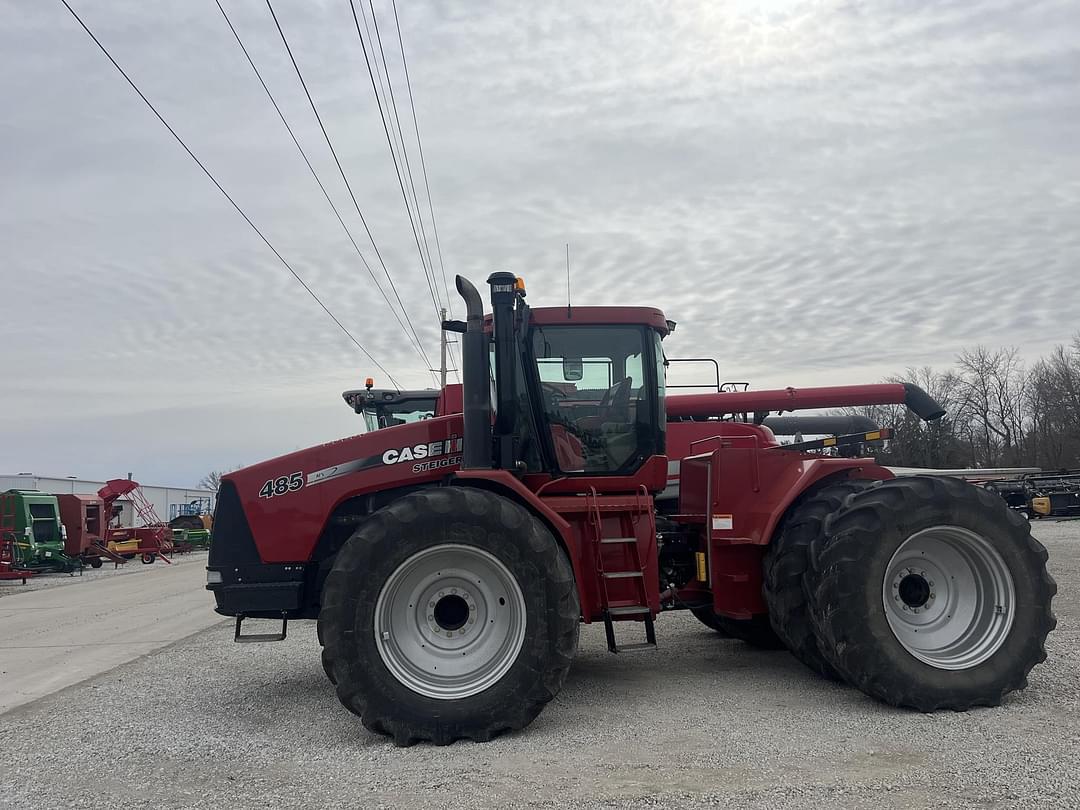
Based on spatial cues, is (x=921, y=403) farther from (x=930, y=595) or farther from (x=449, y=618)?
(x=449, y=618)

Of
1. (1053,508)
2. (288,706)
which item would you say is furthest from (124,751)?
(1053,508)

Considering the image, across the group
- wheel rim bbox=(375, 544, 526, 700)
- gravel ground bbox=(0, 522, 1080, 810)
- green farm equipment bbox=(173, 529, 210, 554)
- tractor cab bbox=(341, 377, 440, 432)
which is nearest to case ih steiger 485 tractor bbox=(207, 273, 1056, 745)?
wheel rim bbox=(375, 544, 526, 700)

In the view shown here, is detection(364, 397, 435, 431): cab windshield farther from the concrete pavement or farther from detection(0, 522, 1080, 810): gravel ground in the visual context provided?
detection(0, 522, 1080, 810): gravel ground

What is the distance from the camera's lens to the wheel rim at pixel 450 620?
506 cm

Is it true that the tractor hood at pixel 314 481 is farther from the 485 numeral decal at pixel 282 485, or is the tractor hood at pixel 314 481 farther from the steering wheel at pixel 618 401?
the steering wheel at pixel 618 401

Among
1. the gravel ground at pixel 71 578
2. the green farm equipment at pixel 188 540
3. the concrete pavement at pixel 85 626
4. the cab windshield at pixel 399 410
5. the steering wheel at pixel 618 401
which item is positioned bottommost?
the gravel ground at pixel 71 578

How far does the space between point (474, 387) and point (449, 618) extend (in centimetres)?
154

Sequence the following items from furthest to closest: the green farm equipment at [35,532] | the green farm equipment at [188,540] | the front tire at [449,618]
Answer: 1. the green farm equipment at [188,540]
2. the green farm equipment at [35,532]
3. the front tire at [449,618]

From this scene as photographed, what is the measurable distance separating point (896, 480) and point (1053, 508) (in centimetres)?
2211

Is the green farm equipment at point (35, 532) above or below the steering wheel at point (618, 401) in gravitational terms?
below

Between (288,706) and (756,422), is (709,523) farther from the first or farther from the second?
(756,422)

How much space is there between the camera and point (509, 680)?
4949 millimetres

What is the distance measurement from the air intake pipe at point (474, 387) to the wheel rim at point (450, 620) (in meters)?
0.71

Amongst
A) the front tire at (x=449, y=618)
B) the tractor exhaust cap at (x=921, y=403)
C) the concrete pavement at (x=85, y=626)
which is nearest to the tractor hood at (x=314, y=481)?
the front tire at (x=449, y=618)
